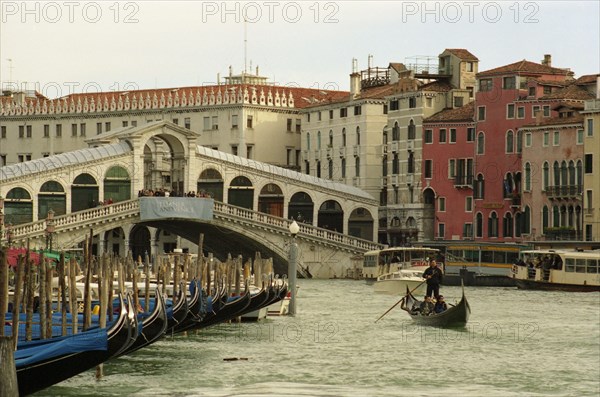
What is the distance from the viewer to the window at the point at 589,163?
53034mm

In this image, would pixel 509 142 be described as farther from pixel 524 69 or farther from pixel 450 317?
pixel 450 317

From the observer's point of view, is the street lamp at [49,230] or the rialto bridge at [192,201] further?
the rialto bridge at [192,201]

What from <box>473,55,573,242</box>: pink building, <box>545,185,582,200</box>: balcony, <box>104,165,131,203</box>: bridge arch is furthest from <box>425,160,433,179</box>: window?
<box>104,165,131,203</box>: bridge arch

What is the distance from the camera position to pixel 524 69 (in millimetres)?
56531

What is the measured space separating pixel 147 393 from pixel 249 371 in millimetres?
2859

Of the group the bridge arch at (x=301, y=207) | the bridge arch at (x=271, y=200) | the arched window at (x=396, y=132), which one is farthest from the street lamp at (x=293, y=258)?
the arched window at (x=396, y=132)

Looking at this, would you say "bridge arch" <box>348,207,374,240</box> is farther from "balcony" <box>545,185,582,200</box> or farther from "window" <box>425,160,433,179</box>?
"balcony" <box>545,185,582,200</box>

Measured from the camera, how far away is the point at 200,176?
57625mm

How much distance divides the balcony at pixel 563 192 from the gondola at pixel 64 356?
3487 cm

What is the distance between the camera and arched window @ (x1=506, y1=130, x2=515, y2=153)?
186 ft

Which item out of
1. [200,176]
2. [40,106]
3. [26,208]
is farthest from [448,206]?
[40,106]

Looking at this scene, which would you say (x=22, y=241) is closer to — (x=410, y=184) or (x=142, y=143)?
(x=142, y=143)

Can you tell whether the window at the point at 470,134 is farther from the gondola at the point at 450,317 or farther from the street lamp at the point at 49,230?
the gondola at the point at 450,317

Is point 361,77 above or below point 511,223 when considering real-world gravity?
above
